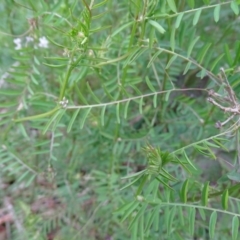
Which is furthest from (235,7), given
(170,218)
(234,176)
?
(170,218)

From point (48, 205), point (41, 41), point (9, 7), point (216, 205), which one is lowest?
point (216, 205)

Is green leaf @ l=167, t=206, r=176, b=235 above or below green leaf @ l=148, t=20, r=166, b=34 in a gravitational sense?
below

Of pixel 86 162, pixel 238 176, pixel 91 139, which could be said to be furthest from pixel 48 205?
pixel 238 176

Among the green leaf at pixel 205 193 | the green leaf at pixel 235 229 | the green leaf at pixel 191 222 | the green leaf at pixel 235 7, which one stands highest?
the green leaf at pixel 235 7

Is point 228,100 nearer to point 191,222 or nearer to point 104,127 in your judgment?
point 191,222

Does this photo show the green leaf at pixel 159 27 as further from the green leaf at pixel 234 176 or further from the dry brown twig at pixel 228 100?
the green leaf at pixel 234 176

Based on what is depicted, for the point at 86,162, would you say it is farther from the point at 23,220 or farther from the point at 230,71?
the point at 230,71

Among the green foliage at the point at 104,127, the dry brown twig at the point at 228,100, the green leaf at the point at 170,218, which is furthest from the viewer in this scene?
the green foliage at the point at 104,127

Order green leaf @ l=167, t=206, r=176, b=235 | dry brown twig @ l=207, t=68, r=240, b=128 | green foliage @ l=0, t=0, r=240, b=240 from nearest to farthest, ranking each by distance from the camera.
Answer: dry brown twig @ l=207, t=68, r=240, b=128, green leaf @ l=167, t=206, r=176, b=235, green foliage @ l=0, t=0, r=240, b=240

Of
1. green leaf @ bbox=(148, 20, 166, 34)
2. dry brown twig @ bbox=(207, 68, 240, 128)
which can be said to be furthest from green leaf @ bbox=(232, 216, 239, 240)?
green leaf @ bbox=(148, 20, 166, 34)

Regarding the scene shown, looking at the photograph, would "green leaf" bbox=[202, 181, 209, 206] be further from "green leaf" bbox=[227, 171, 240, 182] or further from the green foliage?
the green foliage

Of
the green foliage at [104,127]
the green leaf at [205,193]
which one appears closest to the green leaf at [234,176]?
the green leaf at [205,193]
